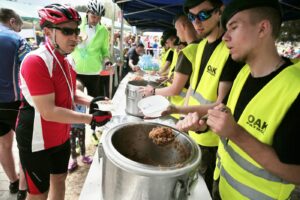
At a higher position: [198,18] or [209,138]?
[198,18]

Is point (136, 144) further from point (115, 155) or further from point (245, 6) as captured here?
point (245, 6)

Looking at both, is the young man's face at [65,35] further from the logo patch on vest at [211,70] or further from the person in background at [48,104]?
the logo patch on vest at [211,70]

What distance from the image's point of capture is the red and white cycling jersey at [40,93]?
146 cm

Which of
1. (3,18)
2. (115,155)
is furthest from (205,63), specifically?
(3,18)

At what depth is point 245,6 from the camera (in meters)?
1.14

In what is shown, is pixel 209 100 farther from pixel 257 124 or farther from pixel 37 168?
pixel 37 168

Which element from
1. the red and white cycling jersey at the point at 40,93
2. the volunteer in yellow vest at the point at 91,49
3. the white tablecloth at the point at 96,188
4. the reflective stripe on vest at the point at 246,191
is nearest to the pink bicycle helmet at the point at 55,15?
the red and white cycling jersey at the point at 40,93

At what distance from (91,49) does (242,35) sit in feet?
8.73

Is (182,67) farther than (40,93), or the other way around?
(182,67)

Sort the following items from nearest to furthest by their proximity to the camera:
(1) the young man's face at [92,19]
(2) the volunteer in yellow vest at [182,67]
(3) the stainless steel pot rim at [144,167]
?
(3) the stainless steel pot rim at [144,167] < (2) the volunteer in yellow vest at [182,67] < (1) the young man's face at [92,19]

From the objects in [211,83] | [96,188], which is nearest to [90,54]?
[211,83]

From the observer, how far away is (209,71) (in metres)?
1.67

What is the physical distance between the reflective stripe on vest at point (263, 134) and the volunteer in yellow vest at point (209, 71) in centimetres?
43

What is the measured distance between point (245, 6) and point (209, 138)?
0.94 meters
